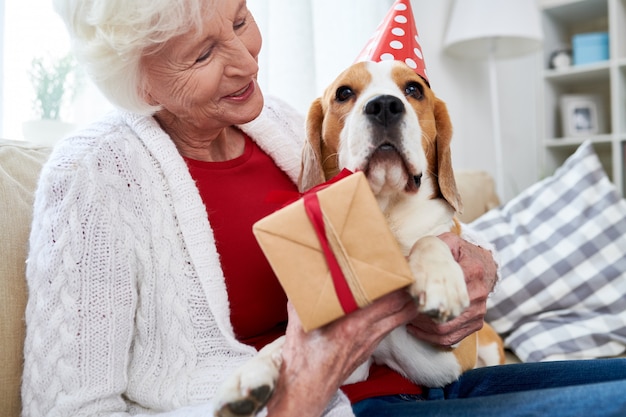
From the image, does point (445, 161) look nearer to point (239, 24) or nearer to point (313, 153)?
point (313, 153)

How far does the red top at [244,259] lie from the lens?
42.8 inches

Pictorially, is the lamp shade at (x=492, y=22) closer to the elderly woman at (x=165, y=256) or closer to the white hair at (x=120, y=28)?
the elderly woman at (x=165, y=256)

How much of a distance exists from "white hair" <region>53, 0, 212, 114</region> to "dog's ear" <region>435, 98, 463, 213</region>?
1.61 ft

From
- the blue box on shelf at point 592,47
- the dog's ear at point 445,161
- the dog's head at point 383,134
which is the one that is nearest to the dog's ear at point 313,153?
the dog's head at point 383,134

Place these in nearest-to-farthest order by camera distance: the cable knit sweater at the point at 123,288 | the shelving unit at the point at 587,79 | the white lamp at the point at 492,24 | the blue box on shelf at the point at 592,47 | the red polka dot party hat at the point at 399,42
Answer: the cable knit sweater at the point at 123,288 → the red polka dot party hat at the point at 399,42 → the white lamp at the point at 492,24 → the shelving unit at the point at 587,79 → the blue box on shelf at the point at 592,47

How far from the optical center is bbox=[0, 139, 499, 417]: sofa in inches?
37.9

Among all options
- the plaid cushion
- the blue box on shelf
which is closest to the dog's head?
the plaid cushion

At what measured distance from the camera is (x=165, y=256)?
1.01 m

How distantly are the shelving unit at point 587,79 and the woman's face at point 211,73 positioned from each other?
2668mm

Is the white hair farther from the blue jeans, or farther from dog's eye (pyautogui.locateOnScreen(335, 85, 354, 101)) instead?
the blue jeans

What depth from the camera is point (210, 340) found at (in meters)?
1.01

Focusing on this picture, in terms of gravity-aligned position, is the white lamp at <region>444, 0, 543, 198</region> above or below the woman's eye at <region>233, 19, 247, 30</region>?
above

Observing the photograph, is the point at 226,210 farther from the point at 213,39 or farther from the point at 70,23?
the point at 70,23

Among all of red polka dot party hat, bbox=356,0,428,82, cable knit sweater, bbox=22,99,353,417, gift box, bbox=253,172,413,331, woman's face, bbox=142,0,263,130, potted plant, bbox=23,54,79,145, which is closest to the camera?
gift box, bbox=253,172,413,331
